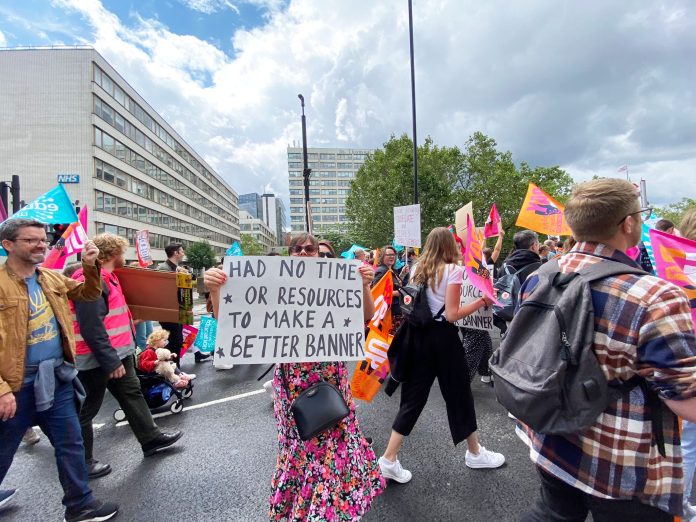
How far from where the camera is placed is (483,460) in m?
2.85

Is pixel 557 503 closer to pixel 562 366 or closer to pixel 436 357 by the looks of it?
pixel 562 366

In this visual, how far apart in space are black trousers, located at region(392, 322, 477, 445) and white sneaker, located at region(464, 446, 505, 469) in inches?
9.8

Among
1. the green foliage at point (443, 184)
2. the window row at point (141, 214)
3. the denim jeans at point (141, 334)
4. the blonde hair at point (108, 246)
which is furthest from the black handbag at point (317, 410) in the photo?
the window row at point (141, 214)

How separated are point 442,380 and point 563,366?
1609 millimetres

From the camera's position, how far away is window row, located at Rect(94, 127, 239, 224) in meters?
40.1

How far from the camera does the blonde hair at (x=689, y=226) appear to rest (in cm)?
253

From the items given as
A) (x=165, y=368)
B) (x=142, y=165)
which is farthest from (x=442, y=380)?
(x=142, y=165)

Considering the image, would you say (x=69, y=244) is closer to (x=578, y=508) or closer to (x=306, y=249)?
(x=306, y=249)

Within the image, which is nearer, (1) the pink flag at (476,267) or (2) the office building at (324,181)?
(1) the pink flag at (476,267)

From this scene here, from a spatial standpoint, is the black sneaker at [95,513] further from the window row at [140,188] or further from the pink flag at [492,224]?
the window row at [140,188]

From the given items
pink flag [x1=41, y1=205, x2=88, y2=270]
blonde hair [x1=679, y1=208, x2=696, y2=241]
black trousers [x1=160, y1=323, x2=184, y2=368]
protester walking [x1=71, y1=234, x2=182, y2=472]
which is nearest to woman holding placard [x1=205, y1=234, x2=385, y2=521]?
protester walking [x1=71, y1=234, x2=182, y2=472]

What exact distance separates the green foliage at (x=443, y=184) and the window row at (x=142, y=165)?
2890 cm

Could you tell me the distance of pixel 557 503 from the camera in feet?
4.87

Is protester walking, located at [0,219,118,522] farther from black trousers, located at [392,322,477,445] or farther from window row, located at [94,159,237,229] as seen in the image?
window row, located at [94,159,237,229]
